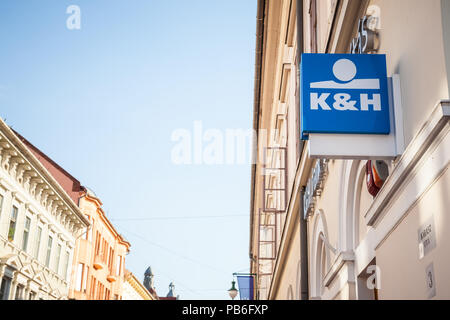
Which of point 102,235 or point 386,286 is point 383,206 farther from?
point 102,235

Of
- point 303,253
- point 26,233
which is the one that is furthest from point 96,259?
point 303,253

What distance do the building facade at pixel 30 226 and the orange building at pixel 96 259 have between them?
10.9 ft

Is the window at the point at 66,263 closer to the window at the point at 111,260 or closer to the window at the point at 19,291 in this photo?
the window at the point at 19,291

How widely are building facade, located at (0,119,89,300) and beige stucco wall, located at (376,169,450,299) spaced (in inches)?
921

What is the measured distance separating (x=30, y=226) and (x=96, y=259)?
15.2 metres

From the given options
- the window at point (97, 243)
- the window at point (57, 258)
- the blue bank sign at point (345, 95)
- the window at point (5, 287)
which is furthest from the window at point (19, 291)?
the blue bank sign at point (345, 95)

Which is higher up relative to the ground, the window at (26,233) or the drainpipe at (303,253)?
the window at (26,233)

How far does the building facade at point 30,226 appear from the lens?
28.5 metres

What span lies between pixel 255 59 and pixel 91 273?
27833 mm

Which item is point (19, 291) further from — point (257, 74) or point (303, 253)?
point (303, 253)

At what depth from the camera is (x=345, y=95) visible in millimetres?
5223

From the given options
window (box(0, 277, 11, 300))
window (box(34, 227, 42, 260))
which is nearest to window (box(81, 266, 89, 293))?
window (box(34, 227, 42, 260))

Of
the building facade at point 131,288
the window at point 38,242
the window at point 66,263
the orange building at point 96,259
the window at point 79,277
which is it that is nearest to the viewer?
the window at point 38,242

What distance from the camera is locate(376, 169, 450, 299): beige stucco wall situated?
13.1 feet
